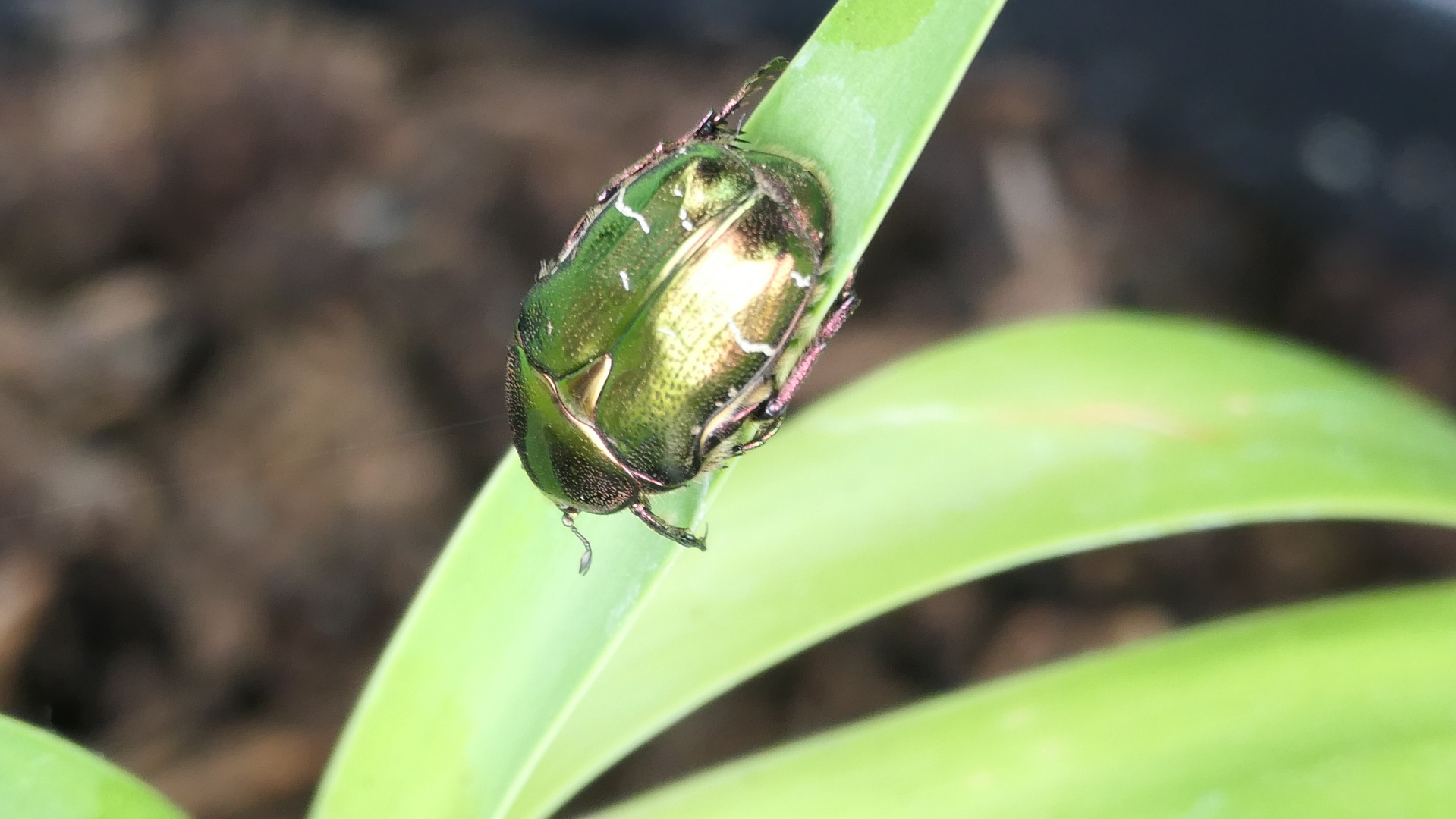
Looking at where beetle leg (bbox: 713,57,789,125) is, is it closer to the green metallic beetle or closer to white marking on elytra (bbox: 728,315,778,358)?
the green metallic beetle

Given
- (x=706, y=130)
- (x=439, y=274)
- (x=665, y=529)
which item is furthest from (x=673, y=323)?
(x=439, y=274)

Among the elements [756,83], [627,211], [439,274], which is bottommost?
[439,274]

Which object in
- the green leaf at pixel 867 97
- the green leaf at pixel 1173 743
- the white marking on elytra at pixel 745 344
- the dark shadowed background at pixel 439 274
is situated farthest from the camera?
the dark shadowed background at pixel 439 274

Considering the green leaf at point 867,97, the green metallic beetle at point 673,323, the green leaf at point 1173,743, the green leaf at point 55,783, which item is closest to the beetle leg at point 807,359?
the green metallic beetle at point 673,323

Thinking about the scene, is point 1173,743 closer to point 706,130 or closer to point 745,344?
point 745,344

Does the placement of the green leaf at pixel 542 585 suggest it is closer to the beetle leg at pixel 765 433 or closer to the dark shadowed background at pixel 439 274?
the beetle leg at pixel 765 433

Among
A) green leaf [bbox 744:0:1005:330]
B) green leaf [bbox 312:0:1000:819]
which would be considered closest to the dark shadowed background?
green leaf [bbox 312:0:1000:819]
